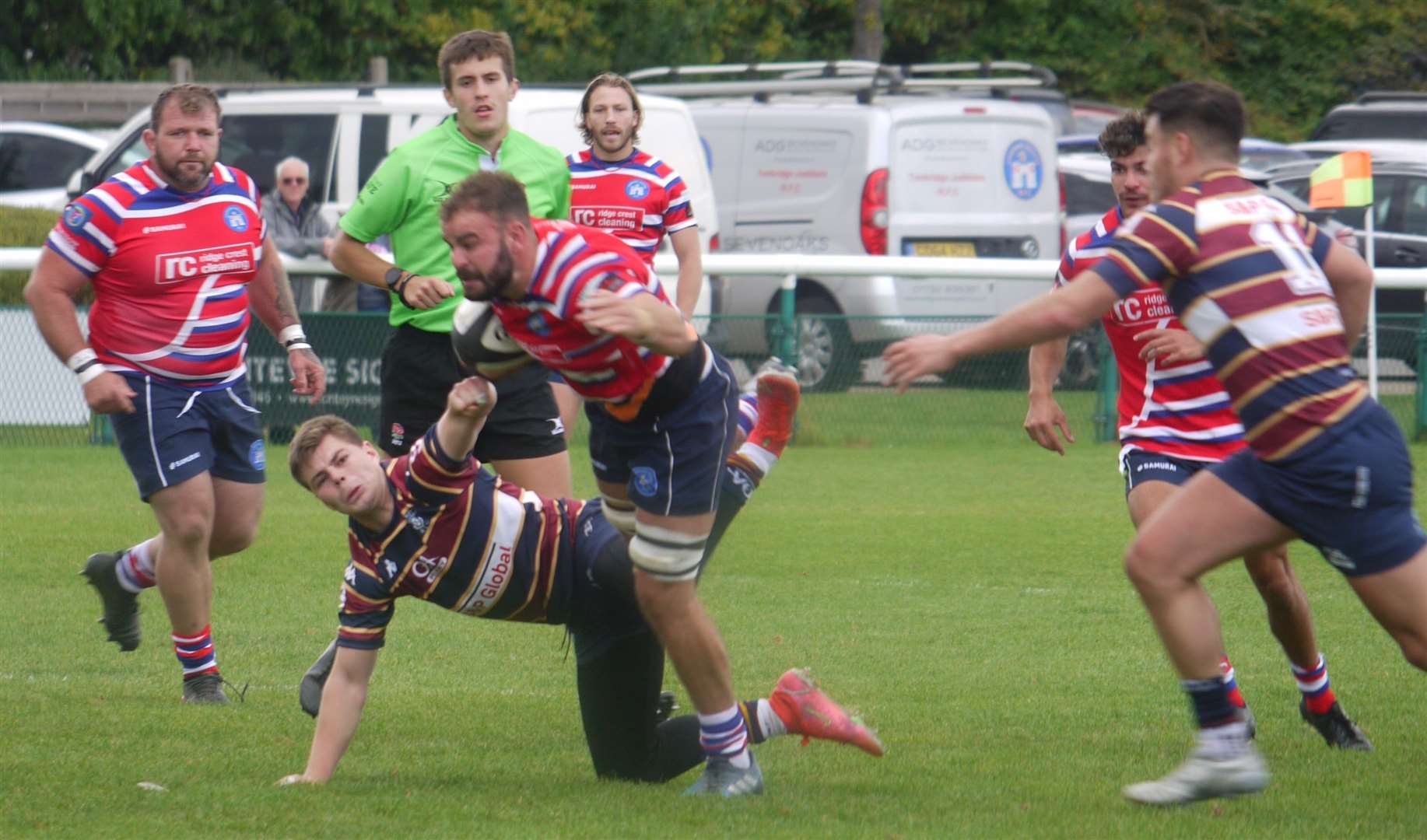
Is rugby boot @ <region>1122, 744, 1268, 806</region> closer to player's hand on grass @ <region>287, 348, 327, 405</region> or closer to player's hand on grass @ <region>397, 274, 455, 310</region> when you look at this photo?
player's hand on grass @ <region>397, 274, 455, 310</region>

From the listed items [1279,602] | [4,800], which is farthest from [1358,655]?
[4,800]

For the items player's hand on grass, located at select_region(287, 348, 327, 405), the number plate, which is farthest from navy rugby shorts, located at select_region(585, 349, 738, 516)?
the number plate

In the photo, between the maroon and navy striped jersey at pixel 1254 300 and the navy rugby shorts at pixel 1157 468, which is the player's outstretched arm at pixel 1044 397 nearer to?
the navy rugby shorts at pixel 1157 468

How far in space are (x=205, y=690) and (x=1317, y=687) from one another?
3648 millimetres

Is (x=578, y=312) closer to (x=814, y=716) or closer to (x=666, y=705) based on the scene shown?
(x=814, y=716)

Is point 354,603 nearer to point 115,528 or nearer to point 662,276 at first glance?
point 115,528

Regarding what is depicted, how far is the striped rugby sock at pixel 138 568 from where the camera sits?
704 cm

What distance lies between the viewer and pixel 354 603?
536 cm

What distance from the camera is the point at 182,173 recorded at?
6715mm

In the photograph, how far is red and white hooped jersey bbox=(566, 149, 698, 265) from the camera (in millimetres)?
8219

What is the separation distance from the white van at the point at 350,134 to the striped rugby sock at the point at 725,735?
32.5ft

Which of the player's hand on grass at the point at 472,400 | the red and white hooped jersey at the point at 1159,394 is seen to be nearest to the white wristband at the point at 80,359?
the player's hand on grass at the point at 472,400

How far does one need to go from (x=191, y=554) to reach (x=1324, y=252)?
387cm

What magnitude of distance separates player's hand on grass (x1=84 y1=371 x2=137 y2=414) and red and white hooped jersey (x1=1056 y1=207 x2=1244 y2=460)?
3109 mm
